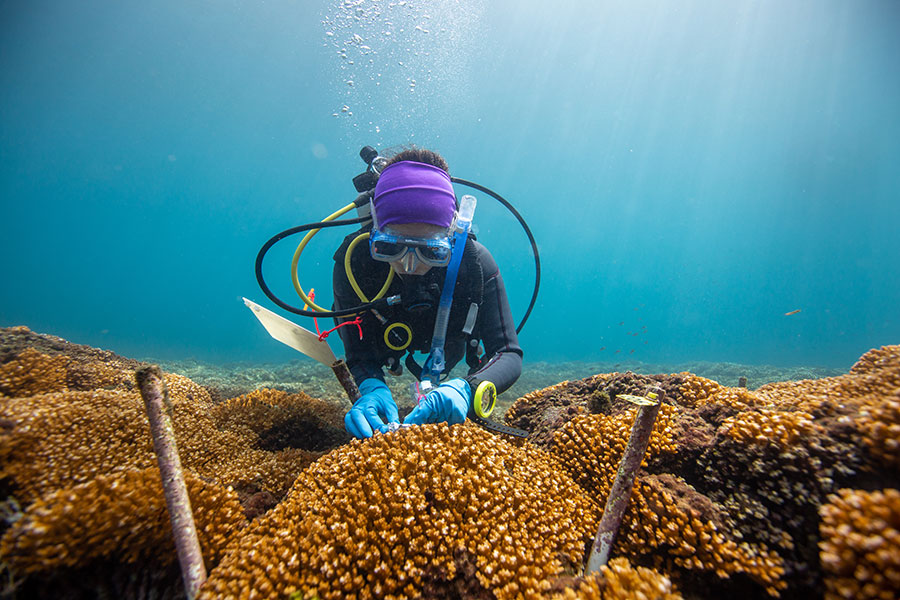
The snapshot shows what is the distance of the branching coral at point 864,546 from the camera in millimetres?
949

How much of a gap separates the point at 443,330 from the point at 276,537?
2861 mm

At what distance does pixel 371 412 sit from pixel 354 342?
168 cm

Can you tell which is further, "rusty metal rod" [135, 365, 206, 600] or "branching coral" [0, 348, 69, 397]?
"branching coral" [0, 348, 69, 397]

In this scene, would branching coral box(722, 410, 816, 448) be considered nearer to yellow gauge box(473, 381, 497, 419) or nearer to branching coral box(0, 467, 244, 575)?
yellow gauge box(473, 381, 497, 419)

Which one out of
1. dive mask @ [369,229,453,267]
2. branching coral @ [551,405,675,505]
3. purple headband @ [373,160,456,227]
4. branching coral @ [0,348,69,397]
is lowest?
branching coral @ [551,405,675,505]

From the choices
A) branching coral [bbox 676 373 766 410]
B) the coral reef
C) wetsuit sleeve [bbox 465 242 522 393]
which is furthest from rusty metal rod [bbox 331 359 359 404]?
branching coral [bbox 676 373 766 410]

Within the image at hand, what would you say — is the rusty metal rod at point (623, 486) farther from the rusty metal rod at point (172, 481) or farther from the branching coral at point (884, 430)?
the rusty metal rod at point (172, 481)

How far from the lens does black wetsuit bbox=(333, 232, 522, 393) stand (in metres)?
4.63

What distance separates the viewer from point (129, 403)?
300cm

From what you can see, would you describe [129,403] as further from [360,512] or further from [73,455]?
[360,512]

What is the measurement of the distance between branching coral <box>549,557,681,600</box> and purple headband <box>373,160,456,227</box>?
3.44 meters

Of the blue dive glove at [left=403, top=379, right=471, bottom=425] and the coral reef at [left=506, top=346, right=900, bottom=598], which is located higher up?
the blue dive glove at [left=403, top=379, right=471, bottom=425]

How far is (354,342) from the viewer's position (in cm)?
477

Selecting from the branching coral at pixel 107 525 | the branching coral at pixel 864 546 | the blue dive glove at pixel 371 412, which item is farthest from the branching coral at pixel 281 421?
the branching coral at pixel 864 546
